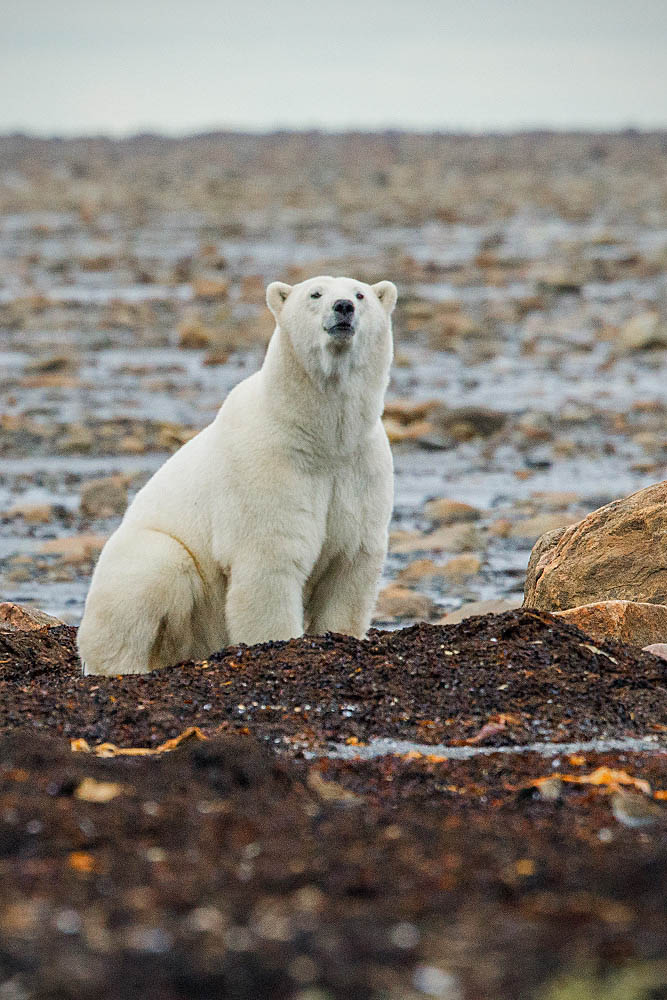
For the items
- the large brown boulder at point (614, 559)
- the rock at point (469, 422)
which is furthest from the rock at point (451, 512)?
the large brown boulder at point (614, 559)

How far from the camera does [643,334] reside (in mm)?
18797

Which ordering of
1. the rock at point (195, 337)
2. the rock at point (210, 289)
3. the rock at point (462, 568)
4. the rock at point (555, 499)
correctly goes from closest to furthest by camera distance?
the rock at point (462, 568)
the rock at point (555, 499)
the rock at point (195, 337)
the rock at point (210, 289)

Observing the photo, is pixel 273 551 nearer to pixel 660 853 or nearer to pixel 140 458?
pixel 660 853

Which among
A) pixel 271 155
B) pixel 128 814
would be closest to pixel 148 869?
pixel 128 814

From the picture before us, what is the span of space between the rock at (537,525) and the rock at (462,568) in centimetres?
81

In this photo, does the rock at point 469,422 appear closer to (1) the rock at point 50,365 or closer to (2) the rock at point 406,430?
(2) the rock at point 406,430

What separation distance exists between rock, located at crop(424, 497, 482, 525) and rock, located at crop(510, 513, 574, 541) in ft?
1.22

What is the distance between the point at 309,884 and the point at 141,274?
23.6 metres

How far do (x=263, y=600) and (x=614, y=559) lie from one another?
170cm

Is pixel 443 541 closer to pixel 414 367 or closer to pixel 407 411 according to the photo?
pixel 407 411

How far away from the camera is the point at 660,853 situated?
340 cm

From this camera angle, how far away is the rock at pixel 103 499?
35.9 feet

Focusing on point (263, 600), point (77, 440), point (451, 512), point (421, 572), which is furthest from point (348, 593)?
point (77, 440)

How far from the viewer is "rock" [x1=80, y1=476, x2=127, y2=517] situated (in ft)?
35.9
